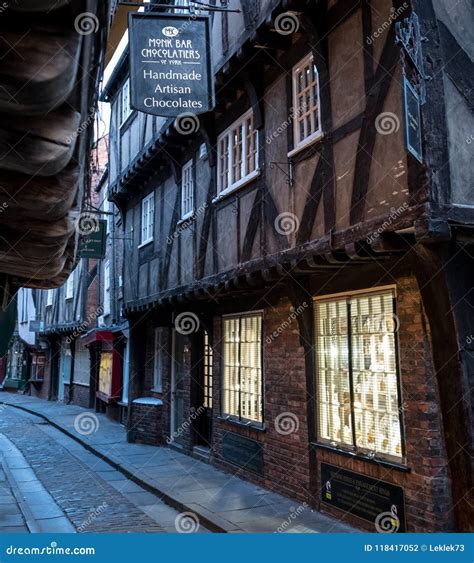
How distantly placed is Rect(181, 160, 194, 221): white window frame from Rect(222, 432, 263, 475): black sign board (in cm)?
432

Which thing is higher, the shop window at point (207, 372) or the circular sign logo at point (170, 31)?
the circular sign logo at point (170, 31)

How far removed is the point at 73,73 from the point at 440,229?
10.9 feet

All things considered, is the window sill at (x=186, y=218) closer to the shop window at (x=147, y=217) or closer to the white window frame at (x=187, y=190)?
the white window frame at (x=187, y=190)

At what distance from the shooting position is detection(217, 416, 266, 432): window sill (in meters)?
8.51

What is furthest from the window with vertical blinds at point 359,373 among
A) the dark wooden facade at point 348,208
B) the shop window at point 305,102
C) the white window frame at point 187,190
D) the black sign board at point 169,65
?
the white window frame at point 187,190

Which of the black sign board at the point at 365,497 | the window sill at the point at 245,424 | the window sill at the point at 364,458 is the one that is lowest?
the black sign board at the point at 365,497

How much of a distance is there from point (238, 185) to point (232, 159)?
0.90 metres

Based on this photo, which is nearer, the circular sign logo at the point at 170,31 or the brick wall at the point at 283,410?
the circular sign logo at the point at 170,31

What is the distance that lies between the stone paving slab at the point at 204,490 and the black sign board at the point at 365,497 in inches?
9.7

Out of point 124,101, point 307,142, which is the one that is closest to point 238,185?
point 307,142

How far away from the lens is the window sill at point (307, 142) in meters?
6.56

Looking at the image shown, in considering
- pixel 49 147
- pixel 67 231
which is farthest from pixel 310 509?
pixel 49 147

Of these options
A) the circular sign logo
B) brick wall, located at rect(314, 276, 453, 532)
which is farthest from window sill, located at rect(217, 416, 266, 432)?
the circular sign logo

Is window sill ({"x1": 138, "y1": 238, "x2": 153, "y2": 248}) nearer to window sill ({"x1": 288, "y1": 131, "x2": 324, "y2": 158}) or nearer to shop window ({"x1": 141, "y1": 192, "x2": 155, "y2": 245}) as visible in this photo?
shop window ({"x1": 141, "y1": 192, "x2": 155, "y2": 245})
